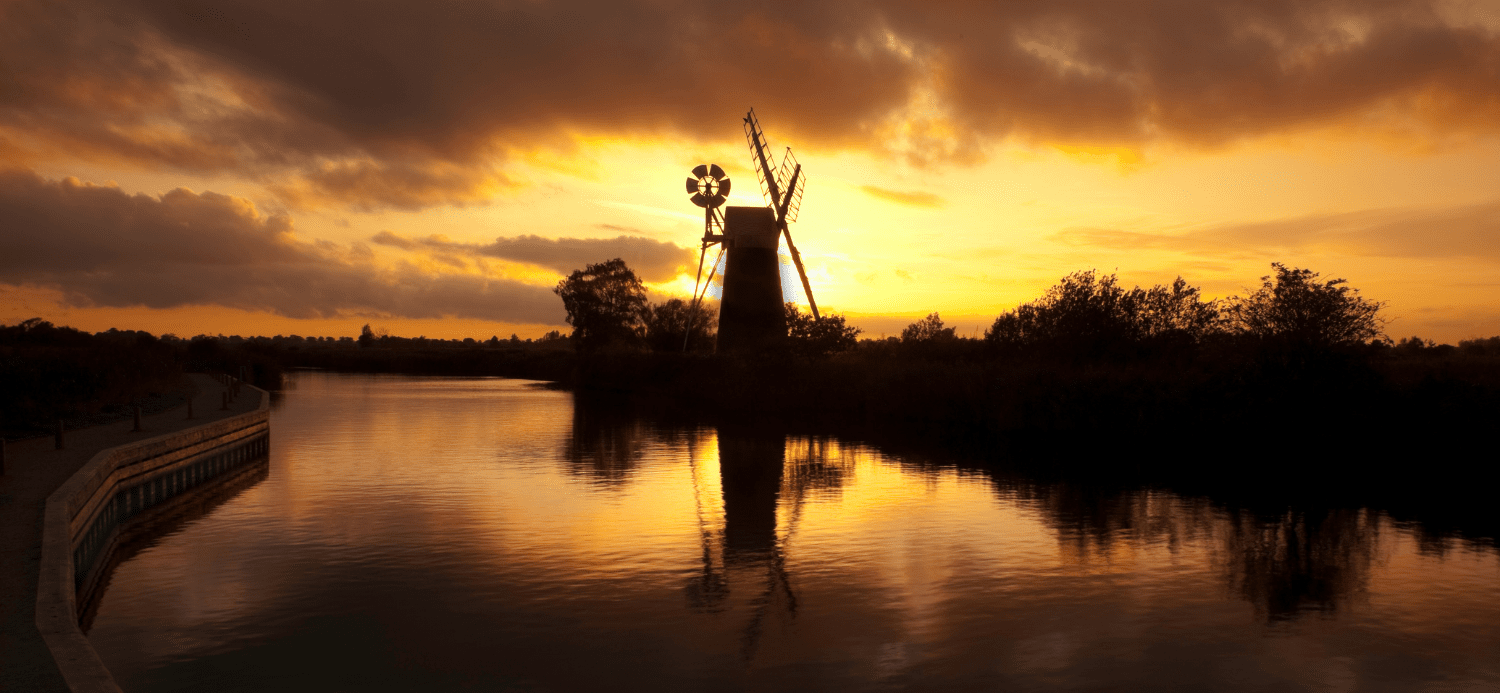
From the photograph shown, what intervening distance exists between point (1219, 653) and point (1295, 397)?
21.8 metres

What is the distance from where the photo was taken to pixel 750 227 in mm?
59500

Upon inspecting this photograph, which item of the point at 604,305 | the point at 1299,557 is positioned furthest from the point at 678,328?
the point at 1299,557

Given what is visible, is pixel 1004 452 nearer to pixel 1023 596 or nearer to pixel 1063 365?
pixel 1063 365

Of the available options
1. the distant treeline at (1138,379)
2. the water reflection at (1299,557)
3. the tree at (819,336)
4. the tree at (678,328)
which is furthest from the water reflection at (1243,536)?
the tree at (678,328)

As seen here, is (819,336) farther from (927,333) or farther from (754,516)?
(754,516)

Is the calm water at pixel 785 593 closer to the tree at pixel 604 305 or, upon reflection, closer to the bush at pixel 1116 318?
the bush at pixel 1116 318

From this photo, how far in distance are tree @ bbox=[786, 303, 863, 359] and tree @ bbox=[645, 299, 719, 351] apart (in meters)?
24.7

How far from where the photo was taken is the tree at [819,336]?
50.3 meters

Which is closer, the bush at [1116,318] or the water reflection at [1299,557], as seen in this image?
the water reflection at [1299,557]

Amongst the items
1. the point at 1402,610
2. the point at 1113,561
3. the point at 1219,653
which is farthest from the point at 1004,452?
the point at 1219,653

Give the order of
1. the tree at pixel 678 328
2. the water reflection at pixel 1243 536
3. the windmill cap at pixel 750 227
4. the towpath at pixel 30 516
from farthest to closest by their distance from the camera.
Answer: the tree at pixel 678 328, the windmill cap at pixel 750 227, the water reflection at pixel 1243 536, the towpath at pixel 30 516

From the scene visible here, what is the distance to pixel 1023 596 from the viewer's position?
13328 millimetres

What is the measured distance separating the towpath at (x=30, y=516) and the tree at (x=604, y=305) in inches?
2504

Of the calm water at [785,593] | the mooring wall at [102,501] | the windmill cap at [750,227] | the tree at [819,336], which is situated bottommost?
the calm water at [785,593]
